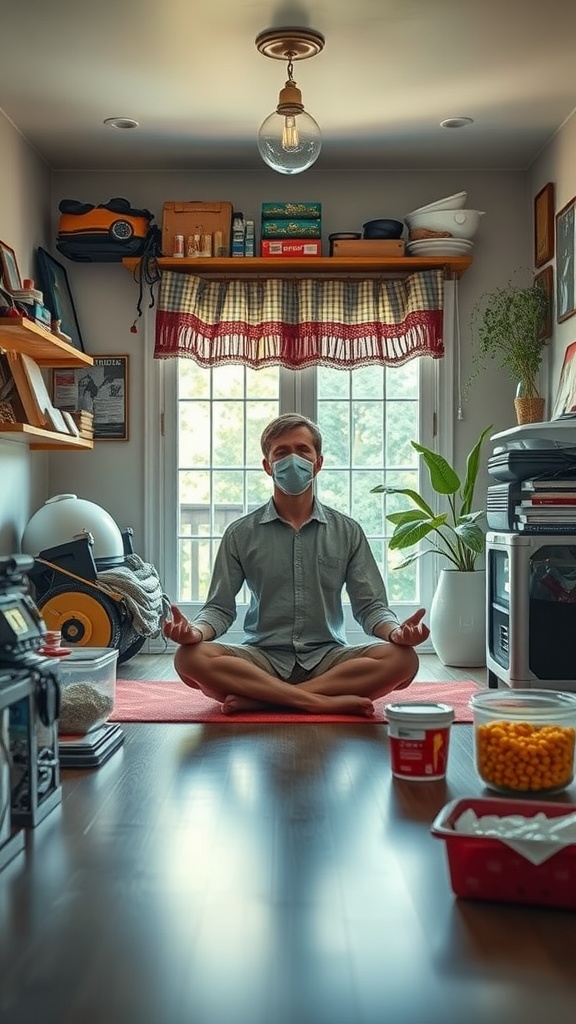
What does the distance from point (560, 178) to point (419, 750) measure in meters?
3.76

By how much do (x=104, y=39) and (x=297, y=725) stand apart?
276cm

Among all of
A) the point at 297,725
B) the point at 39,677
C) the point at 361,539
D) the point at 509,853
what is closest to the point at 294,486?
the point at 361,539

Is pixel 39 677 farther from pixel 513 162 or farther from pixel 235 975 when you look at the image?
pixel 513 162

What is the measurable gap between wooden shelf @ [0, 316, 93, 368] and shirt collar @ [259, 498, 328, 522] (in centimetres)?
140

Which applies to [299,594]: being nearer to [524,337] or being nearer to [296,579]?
[296,579]

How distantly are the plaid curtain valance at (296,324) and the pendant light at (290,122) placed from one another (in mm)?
1508

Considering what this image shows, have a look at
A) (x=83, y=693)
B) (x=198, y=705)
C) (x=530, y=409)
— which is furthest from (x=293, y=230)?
(x=83, y=693)

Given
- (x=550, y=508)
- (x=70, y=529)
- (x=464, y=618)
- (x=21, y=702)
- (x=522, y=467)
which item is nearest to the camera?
(x=21, y=702)

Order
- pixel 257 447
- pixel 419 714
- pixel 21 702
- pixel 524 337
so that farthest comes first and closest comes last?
1. pixel 257 447
2. pixel 524 337
3. pixel 419 714
4. pixel 21 702

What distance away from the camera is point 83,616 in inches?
177

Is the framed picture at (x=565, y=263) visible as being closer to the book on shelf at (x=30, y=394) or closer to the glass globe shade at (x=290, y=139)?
the glass globe shade at (x=290, y=139)

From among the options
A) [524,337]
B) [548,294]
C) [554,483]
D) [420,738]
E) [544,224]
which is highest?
[544,224]

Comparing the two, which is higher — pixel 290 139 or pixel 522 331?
pixel 290 139

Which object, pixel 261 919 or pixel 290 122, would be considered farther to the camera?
pixel 290 122
